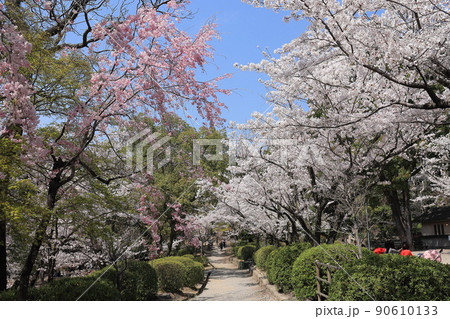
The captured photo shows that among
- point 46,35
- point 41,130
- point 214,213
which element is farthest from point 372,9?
point 214,213

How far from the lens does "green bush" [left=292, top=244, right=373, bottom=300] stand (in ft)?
25.3

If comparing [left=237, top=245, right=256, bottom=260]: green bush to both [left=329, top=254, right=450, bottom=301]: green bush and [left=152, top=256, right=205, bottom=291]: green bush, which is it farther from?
[left=329, top=254, right=450, bottom=301]: green bush

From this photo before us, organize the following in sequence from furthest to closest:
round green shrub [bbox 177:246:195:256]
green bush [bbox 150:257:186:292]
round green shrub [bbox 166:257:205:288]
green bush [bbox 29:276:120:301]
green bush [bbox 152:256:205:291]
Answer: round green shrub [bbox 177:246:195:256]
round green shrub [bbox 166:257:205:288]
green bush [bbox 152:256:205:291]
green bush [bbox 150:257:186:292]
green bush [bbox 29:276:120:301]

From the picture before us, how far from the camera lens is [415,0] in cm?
512

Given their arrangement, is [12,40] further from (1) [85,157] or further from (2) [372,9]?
(2) [372,9]

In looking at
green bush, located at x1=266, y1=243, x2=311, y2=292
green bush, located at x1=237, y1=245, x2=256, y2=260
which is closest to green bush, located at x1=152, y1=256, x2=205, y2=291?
green bush, located at x1=266, y1=243, x2=311, y2=292

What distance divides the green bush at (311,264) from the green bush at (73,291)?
152 inches

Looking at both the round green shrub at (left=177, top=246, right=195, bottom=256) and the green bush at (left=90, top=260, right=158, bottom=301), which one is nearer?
the green bush at (left=90, top=260, right=158, bottom=301)

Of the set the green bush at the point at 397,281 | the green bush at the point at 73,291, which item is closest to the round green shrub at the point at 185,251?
the green bush at the point at 73,291

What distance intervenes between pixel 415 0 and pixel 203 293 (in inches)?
457

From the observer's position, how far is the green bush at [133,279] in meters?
9.37

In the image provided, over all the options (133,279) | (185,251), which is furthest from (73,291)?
(185,251)

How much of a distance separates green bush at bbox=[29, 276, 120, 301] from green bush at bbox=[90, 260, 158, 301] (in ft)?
4.60

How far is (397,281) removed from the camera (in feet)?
17.5
